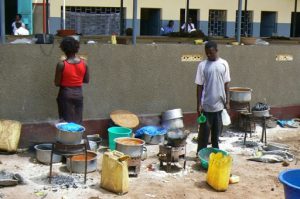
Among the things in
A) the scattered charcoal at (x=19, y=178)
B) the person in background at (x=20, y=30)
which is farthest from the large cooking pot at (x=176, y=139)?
the person in background at (x=20, y=30)

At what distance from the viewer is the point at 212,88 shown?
7.87 meters

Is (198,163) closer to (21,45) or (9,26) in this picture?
(21,45)

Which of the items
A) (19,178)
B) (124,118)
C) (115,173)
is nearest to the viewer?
(115,173)

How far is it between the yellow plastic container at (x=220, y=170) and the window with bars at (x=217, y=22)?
19.5 meters

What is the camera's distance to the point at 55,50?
859 cm

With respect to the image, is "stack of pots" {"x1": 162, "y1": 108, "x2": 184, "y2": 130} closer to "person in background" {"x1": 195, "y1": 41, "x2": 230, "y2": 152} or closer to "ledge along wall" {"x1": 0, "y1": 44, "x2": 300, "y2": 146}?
"ledge along wall" {"x1": 0, "y1": 44, "x2": 300, "y2": 146}

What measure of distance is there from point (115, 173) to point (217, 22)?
2057cm

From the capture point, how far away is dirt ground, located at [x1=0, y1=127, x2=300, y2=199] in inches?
261

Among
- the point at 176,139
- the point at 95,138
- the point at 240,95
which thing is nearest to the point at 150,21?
the point at 240,95

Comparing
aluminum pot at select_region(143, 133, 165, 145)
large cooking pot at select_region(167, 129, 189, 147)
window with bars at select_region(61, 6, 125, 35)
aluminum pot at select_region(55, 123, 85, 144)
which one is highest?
window with bars at select_region(61, 6, 125, 35)

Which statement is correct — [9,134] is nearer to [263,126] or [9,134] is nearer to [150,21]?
[263,126]

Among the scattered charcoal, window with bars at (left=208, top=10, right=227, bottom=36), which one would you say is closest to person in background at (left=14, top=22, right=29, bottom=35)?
the scattered charcoal

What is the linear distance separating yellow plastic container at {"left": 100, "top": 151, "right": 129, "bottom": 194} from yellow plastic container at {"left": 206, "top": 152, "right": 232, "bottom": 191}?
119 cm

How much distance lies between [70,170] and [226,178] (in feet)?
7.30
